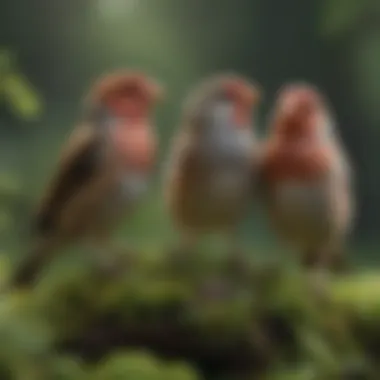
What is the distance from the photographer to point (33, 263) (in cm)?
122

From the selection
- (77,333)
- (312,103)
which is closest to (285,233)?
(312,103)

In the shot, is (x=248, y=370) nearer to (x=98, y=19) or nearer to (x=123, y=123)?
(x=123, y=123)

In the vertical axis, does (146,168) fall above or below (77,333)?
above

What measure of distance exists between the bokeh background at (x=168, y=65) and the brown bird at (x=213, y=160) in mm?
16

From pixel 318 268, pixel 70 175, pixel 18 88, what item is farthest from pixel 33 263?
pixel 318 268

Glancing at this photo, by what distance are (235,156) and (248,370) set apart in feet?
0.88

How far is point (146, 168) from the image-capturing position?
4.07 feet

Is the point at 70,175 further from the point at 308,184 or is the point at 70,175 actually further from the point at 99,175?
the point at 308,184

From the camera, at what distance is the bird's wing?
48.6 inches

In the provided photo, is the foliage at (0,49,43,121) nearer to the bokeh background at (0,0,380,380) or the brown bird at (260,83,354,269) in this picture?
the bokeh background at (0,0,380,380)

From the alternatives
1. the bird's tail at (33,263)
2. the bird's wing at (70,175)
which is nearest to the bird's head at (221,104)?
the bird's wing at (70,175)

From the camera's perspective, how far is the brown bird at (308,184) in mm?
1238

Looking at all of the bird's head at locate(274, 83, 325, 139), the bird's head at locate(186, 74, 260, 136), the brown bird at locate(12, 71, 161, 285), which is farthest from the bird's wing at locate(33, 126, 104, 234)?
the bird's head at locate(274, 83, 325, 139)

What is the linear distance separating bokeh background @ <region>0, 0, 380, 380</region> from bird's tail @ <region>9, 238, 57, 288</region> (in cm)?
2
